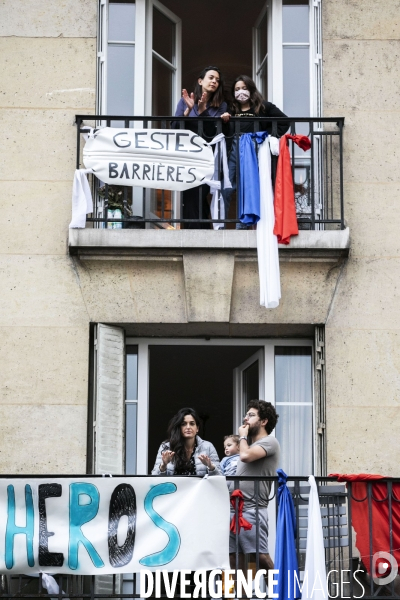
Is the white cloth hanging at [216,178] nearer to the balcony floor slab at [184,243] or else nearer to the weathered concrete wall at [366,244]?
the balcony floor slab at [184,243]

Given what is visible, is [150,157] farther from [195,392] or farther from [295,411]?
[195,392]

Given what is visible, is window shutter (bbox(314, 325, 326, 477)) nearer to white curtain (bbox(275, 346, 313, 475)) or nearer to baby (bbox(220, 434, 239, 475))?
white curtain (bbox(275, 346, 313, 475))

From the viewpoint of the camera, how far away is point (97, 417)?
1195 cm

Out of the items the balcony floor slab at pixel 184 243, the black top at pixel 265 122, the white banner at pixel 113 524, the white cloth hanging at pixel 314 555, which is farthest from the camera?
the black top at pixel 265 122

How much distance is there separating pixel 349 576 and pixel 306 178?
408 cm

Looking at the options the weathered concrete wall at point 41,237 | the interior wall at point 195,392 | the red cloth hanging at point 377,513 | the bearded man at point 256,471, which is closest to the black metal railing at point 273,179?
the weathered concrete wall at point 41,237

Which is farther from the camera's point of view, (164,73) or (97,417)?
(164,73)

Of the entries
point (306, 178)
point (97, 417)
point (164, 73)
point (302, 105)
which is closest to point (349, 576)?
point (97, 417)

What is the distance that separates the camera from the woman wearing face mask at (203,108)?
12594mm

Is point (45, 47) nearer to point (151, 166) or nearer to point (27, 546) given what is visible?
point (151, 166)

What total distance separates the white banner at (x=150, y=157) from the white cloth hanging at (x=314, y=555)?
346 centimetres

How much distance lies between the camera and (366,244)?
12.3 m

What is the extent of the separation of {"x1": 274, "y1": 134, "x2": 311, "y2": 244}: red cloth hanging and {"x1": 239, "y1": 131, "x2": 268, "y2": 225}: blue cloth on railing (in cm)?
20

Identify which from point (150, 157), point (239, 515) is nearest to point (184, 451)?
point (239, 515)
